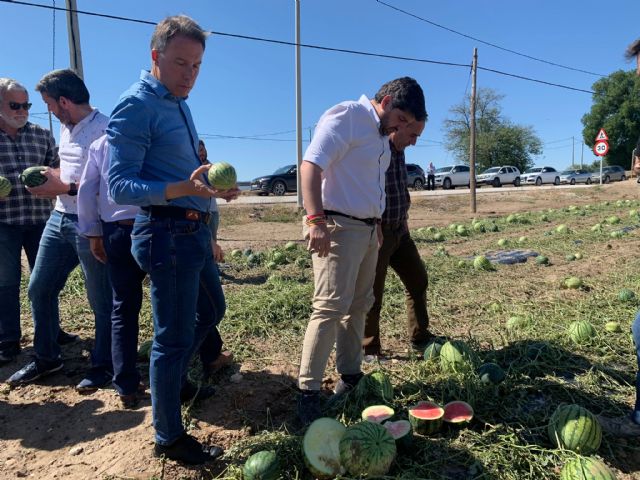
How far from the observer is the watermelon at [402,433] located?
2.65 meters

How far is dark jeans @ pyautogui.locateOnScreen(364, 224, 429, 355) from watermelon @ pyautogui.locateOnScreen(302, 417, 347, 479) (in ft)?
5.42

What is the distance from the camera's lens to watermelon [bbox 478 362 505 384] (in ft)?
10.9

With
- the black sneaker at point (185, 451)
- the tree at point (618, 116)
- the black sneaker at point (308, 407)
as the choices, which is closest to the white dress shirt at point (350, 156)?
the black sneaker at point (308, 407)

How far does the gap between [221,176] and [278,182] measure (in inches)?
906

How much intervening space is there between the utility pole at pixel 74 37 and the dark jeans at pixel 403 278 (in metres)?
7.04

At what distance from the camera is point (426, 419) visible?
2822 millimetres

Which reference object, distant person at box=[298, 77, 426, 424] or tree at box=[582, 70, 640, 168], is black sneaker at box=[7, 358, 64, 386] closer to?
distant person at box=[298, 77, 426, 424]

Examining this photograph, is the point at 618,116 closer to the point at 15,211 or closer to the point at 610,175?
the point at 610,175

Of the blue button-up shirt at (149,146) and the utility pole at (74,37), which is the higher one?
the utility pole at (74,37)

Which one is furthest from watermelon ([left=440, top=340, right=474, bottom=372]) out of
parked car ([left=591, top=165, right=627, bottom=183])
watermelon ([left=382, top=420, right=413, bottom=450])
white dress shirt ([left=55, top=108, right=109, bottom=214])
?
parked car ([left=591, top=165, right=627, bottom=183])

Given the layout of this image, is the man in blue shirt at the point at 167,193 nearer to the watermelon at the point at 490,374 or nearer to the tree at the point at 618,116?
the watermelon at the point at 490,374

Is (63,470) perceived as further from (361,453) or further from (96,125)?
Result: (96,125)

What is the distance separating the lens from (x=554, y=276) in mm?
6562

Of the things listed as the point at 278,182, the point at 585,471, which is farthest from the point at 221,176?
the point at 278,182
